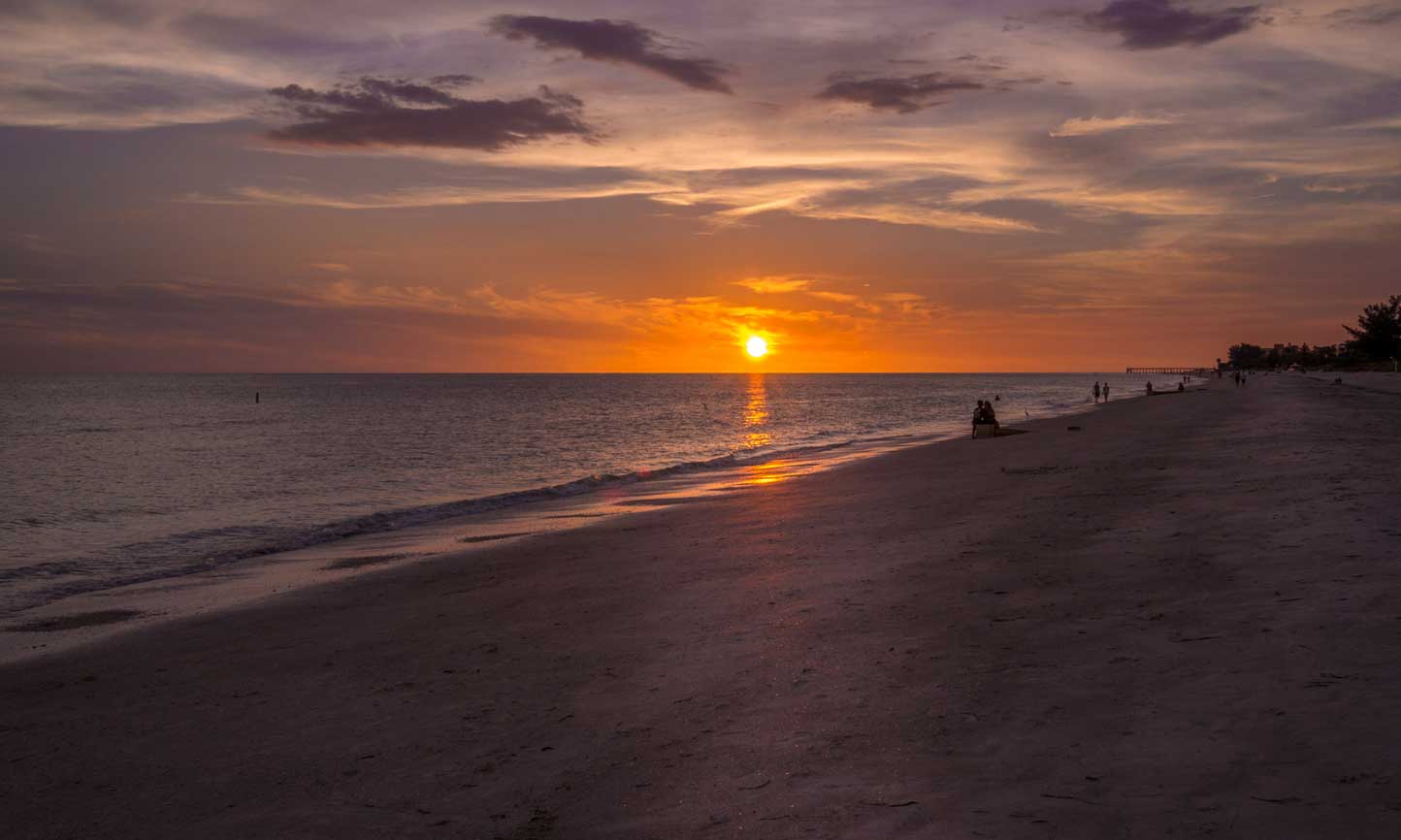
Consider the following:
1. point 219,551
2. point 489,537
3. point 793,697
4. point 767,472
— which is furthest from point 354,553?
point 767,472

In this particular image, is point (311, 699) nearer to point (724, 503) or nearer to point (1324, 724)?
point (1324, 724)

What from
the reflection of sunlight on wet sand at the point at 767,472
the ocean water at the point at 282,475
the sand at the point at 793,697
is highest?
the sand at the point at 793,697

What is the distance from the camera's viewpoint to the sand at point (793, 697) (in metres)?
5.11

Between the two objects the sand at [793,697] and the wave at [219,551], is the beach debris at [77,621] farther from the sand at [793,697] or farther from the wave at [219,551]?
the wave at [219,551]

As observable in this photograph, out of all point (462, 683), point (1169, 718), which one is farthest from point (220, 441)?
point (1169, 718)

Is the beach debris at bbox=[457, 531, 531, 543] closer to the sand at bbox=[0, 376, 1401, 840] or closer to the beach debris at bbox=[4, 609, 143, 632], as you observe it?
the sand at bbox=[0, 376, 1401, 840]

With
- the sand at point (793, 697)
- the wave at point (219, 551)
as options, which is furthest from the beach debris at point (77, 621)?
the wave at point (219, 551)

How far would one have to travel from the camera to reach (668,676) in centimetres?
776

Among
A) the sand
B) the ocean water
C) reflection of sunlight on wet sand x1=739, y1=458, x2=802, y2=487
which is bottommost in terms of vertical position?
the ocean water

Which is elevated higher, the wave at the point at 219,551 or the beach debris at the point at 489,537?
the beach debris at the point at 489,537

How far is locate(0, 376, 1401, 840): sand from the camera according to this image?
5.11 metres

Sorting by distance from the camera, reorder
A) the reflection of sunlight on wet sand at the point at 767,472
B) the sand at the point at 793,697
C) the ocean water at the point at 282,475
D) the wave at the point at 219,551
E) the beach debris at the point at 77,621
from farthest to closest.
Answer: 1. the reflection of sunlight on wet sand at the point at 767,472
2. the ocean water at the point at 282,475
3. the wave at the point at 219,551
4. the beach debris at the point at 77,621
5. the sand at the point at 793,697

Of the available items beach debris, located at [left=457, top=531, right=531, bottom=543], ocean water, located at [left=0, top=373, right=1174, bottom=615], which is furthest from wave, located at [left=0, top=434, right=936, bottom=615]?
beach debris, located at [left=457, top=531, right=531, bottom=543]

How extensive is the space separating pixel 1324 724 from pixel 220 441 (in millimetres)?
68777
